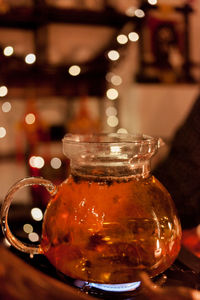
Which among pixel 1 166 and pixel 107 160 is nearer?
pixel 107 160

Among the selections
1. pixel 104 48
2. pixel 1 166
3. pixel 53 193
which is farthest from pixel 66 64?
pixel 53 193

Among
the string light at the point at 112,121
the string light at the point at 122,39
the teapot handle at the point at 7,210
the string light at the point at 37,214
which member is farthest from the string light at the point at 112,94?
the teapot handle at the point at 7,210

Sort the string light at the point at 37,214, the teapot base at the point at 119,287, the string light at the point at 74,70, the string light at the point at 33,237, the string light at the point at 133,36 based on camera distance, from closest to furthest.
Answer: the teapot base at the point at 119,287 → the string light at the point at 33,237 → the string light at the point at 37,214 → the string light at the point at 74,70 → the string light at the point at 133,36

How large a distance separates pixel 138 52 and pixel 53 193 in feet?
7.47

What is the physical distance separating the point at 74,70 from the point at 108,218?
77.6 inches

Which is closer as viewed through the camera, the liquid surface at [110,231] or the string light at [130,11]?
the liquid surface at [110,231]

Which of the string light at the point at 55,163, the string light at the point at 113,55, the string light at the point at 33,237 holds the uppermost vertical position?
the string light at the point at 113,55

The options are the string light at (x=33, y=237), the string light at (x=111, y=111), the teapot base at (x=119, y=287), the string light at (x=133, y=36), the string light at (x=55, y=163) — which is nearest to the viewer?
the teapot base at (x=119, y=287)

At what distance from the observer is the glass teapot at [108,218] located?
0.37 meters

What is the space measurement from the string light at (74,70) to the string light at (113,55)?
27 centimetres

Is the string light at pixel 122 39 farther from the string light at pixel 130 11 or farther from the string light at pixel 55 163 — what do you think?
the string light at pixel 55 163

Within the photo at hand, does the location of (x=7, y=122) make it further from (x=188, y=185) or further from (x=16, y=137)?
(x=188, y=185)

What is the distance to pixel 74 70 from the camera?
226cm

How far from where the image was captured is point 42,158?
7.61 ft
